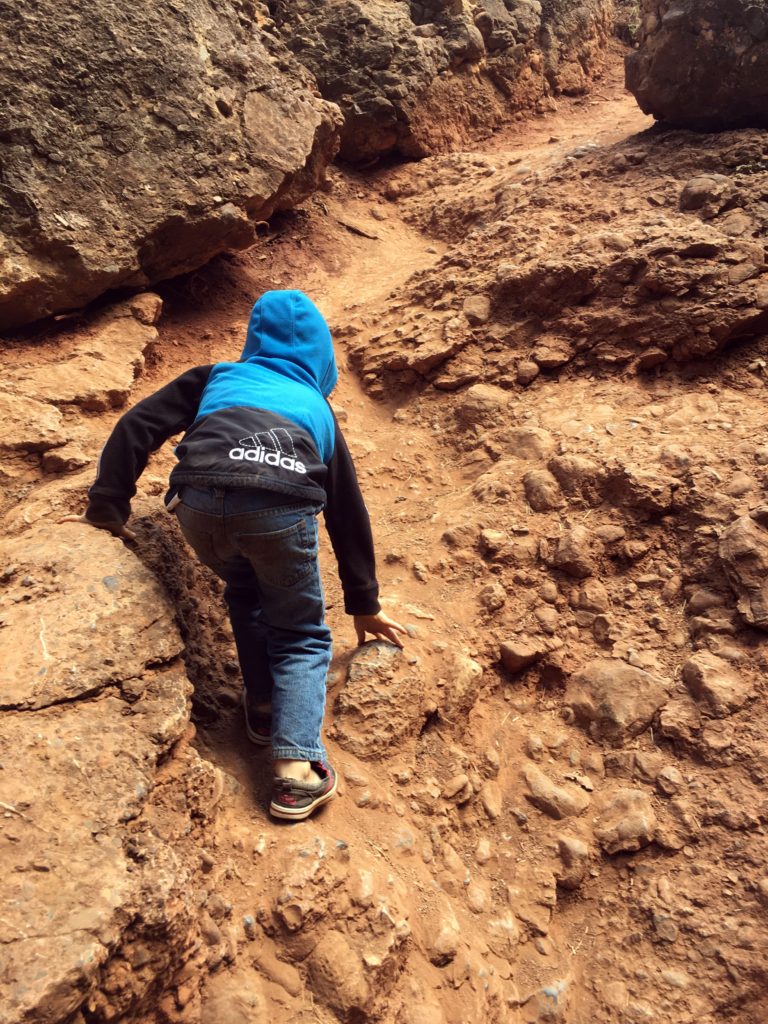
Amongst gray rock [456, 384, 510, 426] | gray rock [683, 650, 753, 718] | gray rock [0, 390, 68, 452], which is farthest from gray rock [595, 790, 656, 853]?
gray rock [0, 390, 68, 452]

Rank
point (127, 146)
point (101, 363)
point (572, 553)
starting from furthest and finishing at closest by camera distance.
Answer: point (127, 146) → point (101, 363) → point (572, 553)

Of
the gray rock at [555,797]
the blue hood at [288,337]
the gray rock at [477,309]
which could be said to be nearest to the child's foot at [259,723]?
the gray rock at [555,797]

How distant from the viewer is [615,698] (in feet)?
7.38

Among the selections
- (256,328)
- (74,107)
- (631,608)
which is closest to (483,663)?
(631,608)

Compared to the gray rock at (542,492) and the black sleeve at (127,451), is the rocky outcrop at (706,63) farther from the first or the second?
the black sleeve at (127,451)

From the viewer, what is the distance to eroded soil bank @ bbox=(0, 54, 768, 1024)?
1470 millimetres

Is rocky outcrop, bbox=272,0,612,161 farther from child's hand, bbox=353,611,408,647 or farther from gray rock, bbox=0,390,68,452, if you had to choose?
child's hand, bbox=353,611,408,647

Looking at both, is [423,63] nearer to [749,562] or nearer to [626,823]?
[749,562]

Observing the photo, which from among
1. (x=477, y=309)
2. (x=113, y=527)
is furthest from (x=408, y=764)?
(x=477, y=309)

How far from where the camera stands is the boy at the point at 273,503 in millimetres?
1783

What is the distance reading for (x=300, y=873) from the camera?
164 centimetres

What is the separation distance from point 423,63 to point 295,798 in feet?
20.9

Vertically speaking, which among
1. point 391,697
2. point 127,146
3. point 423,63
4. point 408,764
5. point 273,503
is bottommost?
point 408,764

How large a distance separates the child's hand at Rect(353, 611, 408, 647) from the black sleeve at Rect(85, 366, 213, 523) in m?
0.77
